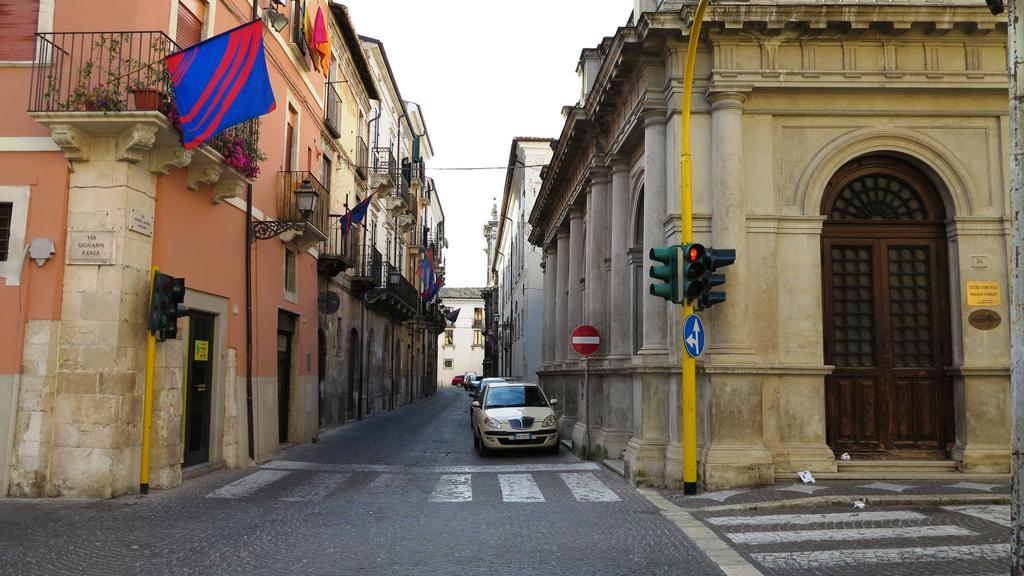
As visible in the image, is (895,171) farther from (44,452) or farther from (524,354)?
(524,354)

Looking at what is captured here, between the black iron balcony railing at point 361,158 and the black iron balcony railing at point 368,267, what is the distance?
98.1 inches

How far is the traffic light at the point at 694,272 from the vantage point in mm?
10508

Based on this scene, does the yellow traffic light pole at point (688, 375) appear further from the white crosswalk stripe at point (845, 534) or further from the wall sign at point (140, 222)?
the wall sign at point (140, 222)

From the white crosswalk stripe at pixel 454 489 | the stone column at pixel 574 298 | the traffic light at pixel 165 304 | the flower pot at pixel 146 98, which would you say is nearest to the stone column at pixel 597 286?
the stone column at pixel 574 298

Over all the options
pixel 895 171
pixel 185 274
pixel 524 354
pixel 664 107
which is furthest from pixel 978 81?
pixel 524 354

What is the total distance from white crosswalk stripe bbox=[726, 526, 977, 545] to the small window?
12491mm

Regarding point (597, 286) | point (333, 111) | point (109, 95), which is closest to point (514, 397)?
point (597, 286)

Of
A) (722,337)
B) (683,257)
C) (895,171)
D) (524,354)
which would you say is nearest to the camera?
(683,257)

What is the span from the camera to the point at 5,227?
10.9m

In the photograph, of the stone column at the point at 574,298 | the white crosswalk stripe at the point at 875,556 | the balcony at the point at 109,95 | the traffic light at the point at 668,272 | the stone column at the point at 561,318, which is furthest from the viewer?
the stone column at the point at 561,318

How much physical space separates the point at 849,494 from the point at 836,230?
441 centimetres

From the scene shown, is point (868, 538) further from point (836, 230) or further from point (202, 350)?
point (202, 350)

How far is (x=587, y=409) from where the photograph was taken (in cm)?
1717

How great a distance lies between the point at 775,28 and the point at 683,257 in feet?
13.4
